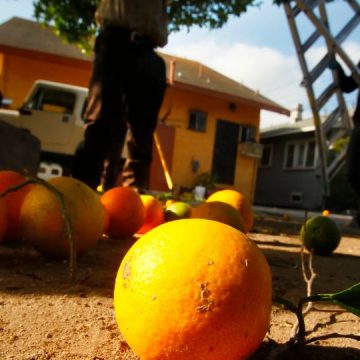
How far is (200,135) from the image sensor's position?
656 inches

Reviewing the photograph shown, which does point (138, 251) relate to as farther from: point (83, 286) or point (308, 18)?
point (308, 18)

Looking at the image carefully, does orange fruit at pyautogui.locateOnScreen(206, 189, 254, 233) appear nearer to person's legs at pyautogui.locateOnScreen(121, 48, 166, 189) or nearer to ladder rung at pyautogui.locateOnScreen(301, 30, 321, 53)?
person's legs at pyautogui.locateOnScreen(121, 48, 166, 189)

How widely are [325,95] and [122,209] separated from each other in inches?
347

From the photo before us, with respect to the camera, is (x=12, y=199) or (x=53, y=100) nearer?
(x=12, y=199)

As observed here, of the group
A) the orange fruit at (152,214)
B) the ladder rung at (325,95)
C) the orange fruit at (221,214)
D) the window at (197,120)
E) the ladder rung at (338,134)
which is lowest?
the orange fruit at (152,214)

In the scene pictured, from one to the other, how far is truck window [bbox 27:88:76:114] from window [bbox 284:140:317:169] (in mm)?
13183

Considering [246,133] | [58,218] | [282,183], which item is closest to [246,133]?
[246,133]

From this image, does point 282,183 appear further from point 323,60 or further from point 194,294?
point 194,294

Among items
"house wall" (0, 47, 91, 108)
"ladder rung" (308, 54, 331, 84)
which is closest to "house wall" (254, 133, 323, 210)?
"ladder rung" (308, 54, 331, 84)

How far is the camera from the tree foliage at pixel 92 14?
8.61m

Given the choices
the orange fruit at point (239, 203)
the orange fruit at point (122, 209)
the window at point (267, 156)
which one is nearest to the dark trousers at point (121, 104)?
the orange fruit at point (122, 209)

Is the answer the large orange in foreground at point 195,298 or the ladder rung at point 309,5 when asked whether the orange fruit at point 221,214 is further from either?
the ladder rung at point 309,5

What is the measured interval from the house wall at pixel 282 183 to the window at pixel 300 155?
9.7 inches

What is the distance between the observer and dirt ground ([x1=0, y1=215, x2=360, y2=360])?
103 cm
